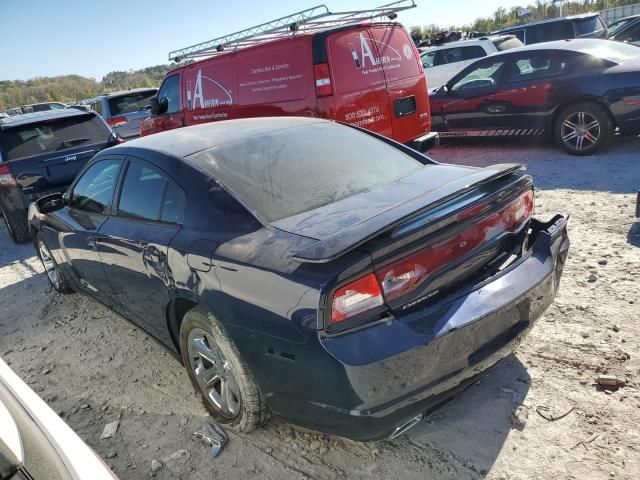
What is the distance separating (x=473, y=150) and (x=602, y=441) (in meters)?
6.51

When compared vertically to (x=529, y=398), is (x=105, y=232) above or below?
above

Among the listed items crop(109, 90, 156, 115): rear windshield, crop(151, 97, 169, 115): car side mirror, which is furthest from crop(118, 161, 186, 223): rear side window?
crop(109, 90, 156, 115): rear windshield

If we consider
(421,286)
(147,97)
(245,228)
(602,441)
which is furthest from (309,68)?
(147,97)

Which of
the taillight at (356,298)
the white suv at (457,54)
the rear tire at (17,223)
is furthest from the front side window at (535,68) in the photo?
the rear tire at (17,223)

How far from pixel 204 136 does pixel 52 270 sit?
293cm

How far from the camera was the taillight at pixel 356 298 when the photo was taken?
1.99m

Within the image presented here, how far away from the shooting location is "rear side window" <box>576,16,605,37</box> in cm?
1275

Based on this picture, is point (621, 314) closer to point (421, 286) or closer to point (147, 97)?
point (421, 286)

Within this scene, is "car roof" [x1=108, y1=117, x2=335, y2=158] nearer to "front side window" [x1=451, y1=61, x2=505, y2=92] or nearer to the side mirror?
the side mirror

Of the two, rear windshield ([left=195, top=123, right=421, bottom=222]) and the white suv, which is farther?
the white suv

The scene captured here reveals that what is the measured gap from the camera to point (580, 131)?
6805 millimetres

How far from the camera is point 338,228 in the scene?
88.0 inches

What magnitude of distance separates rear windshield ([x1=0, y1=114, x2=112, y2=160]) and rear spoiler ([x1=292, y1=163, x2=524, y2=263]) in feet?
19.6

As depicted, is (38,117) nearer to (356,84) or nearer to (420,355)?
(356,84)
